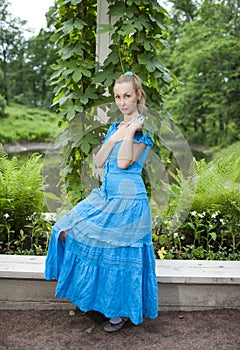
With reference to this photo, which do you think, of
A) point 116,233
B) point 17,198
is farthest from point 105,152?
point 17,198

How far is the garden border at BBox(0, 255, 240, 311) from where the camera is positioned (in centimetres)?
240

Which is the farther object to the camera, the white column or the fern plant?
the fern plant

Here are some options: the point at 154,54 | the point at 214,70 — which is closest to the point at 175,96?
the point at 214,70

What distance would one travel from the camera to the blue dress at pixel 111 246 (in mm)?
2072

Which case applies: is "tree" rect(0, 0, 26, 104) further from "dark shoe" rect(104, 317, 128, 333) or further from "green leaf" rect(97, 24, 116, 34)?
"dark shoe" rect(104, 317, 128, 333)

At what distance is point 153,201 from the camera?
2.61 m

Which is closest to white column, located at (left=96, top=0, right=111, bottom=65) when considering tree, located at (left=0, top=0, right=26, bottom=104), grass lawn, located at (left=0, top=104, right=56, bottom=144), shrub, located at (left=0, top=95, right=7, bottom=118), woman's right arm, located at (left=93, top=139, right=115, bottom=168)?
woman's right arm, located at (left=93, top=139, right=115, bottom=168)

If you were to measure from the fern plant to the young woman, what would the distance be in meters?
0.95

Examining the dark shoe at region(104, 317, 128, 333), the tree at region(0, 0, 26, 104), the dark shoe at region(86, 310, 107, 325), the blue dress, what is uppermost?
the tree at region(0, 0, 26, 104)

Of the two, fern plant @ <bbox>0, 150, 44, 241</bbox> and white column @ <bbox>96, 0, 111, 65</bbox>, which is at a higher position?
white column @ <bbox>96, 0, 111, 65</bbox>

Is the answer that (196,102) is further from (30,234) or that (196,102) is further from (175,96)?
(30,234)

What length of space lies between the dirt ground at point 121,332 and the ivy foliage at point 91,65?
2.38ft

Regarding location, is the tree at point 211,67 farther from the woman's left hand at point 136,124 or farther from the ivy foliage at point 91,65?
the woman's left hand at point 136,124

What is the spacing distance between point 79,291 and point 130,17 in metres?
1.49
